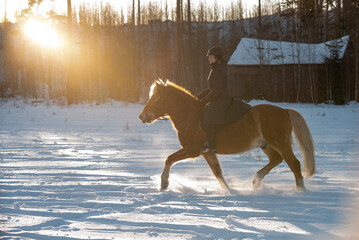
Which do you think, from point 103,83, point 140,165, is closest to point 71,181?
point 140,165

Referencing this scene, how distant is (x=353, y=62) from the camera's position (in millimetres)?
31078

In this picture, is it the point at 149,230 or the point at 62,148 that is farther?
the point at 62,148

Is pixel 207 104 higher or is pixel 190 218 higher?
pixel 207 104

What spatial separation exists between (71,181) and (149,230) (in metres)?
2.95

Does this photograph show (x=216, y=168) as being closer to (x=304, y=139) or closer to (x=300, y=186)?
(x=300, y=186)

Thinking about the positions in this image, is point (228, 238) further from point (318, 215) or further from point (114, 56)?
point (114, 56)

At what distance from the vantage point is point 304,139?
5.61 m

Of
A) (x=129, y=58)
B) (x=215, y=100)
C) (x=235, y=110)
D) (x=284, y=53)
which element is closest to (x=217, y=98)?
(x=215, y=100)

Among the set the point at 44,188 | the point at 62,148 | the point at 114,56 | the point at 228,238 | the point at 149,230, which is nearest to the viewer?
the point at 228,238

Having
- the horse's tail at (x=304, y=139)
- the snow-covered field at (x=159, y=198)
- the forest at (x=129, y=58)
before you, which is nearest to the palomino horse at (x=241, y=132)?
the horse's tail at (x=304, y=139)

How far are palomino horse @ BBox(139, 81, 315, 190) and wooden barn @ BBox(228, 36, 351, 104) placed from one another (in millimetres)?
25155

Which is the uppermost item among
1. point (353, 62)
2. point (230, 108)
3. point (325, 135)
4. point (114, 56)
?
point (114, 56)

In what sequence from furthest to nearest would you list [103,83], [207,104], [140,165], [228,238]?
[103,83] → [140,165] → [207,104] → [228,238]

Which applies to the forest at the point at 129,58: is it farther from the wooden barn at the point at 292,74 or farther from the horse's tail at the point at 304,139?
the horse's tail at the point at 304,139
